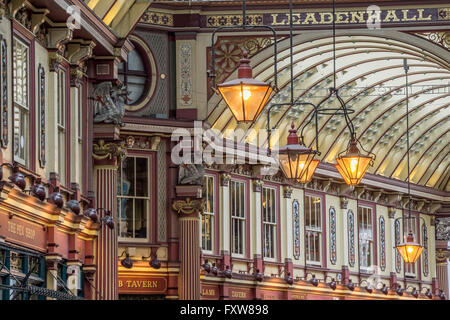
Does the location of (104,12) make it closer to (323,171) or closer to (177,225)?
(177,225)

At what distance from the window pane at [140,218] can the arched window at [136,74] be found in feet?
7.81

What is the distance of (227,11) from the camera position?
3359 centimetres

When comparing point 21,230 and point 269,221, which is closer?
point 21,230

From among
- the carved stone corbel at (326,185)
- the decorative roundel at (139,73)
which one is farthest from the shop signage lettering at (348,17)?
the carved stone corbel at (326,185)

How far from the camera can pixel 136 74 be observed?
113 ft

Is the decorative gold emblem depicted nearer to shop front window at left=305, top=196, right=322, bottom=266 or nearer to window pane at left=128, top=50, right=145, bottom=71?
window pane at left=128, top=50, right=145, bottom=71

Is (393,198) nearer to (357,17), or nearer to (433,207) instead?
(433,207)

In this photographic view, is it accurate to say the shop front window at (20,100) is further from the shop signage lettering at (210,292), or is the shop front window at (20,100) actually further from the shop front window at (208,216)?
the shop front window at (208,216)

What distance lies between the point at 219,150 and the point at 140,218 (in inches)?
152

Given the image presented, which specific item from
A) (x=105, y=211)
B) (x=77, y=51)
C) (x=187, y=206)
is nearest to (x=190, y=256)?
(x=187, y=206)

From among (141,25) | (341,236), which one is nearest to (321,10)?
(141,25)

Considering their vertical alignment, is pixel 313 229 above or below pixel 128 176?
below

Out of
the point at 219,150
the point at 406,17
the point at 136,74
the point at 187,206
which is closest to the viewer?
the point at 406,17

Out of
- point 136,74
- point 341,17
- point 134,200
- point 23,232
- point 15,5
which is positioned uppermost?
point 341,17
